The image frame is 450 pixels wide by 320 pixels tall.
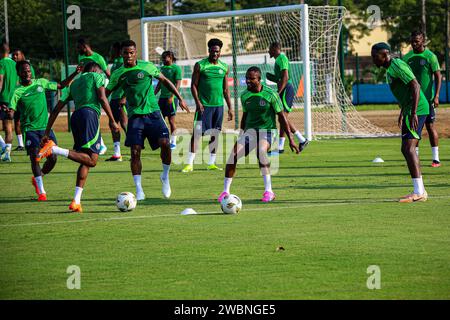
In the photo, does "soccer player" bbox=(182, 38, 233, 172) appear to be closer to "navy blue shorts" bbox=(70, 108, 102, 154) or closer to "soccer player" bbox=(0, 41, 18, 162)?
"navy blue shorts" bbox=(70, 108, 102, 154)

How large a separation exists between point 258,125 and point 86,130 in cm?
238

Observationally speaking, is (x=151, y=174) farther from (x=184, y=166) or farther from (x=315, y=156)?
(x=315, y=156)

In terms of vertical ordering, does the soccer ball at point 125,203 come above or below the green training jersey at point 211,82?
below

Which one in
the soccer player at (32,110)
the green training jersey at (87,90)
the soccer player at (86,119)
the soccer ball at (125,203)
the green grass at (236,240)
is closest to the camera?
the green grass at (236,240)

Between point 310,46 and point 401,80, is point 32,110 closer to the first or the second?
point 401,80

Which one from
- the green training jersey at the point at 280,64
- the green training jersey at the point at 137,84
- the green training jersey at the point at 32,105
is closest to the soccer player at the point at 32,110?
the green training jersey at the point at 32,105

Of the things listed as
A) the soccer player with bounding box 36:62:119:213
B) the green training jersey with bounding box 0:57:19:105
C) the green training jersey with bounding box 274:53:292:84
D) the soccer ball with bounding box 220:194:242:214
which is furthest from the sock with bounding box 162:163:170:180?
the green training jersey with bounding box 0:57:19:105

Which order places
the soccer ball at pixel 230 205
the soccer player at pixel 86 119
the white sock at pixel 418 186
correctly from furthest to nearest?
the soccer player at pixel 86 119, the white sock at pixel 418 186, the soccer ball at pixel 230 205

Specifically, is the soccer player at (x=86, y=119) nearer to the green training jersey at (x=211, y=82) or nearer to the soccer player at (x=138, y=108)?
the soccer player at (x=138, y=108)

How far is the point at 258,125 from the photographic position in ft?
42.8

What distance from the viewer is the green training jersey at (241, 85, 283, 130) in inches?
507

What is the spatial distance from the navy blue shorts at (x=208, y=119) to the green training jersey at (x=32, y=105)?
3197mm

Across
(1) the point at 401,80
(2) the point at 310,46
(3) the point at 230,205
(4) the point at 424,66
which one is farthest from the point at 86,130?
(2) the point at 310,46

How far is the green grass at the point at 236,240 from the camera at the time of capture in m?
7.65
